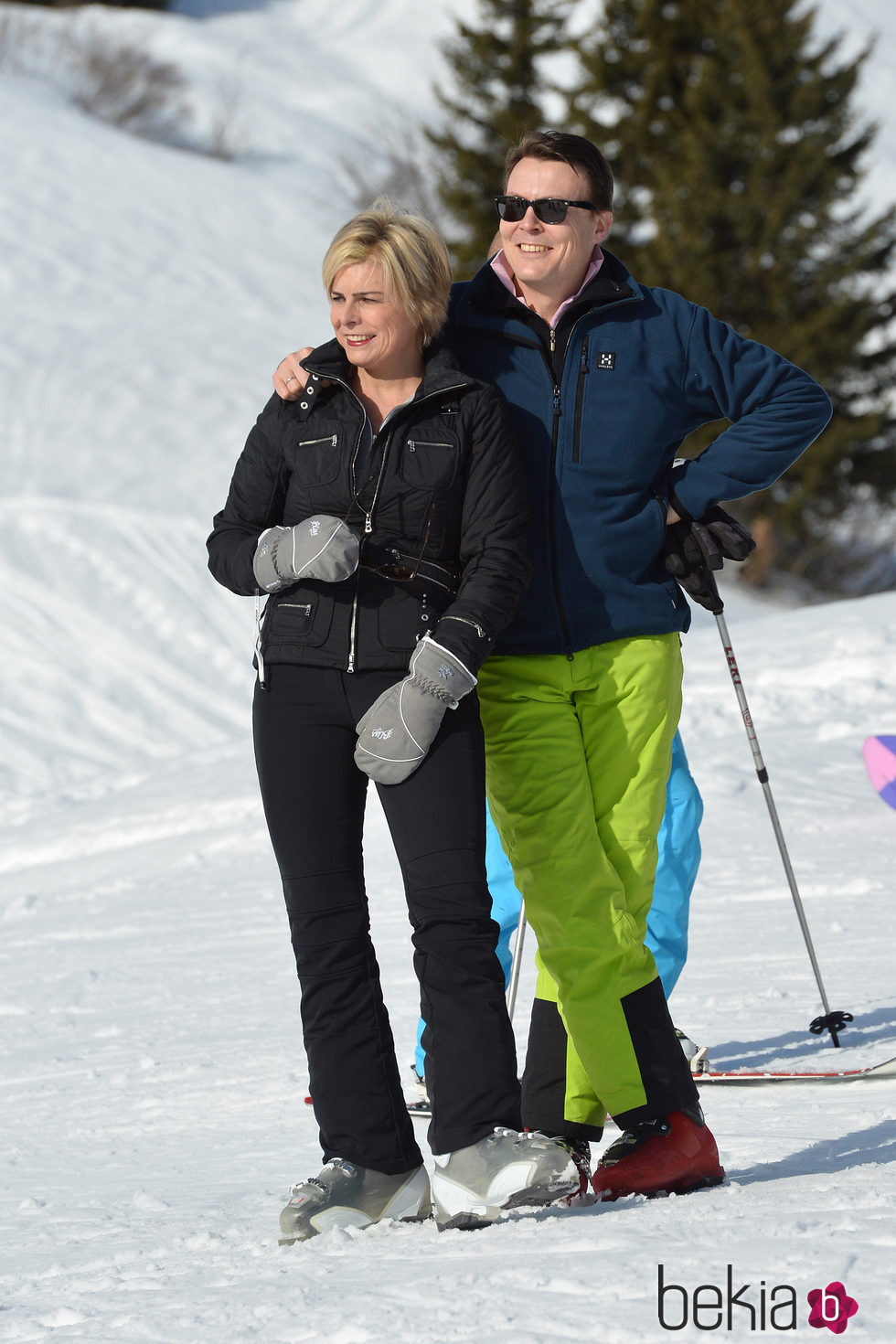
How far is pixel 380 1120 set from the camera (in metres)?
2.77

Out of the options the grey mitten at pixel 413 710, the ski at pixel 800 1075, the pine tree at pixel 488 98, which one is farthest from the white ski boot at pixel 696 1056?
the pine tree at pixel 488 98

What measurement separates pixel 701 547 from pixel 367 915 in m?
0.95

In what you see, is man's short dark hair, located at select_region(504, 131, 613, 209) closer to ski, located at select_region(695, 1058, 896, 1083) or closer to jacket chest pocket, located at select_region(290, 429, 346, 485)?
jacket chest pocket, located at select_region(290, 429, 346, 485)

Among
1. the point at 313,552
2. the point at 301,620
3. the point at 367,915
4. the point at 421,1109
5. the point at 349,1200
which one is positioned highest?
the point at 313,552

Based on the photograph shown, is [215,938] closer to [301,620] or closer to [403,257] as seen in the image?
[301,620]

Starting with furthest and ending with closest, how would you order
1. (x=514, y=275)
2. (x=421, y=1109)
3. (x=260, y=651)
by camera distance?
(x=421, y=1109), (x=514, y=275), (x=260, y=651)

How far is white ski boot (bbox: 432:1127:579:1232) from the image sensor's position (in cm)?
259

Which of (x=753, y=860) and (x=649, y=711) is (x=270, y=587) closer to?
(x=649, y=711)

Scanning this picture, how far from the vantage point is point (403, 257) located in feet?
9.07

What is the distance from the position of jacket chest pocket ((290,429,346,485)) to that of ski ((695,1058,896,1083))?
6.01 feet

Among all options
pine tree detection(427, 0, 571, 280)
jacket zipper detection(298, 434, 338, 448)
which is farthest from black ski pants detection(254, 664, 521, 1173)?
pine tree detection(427, 0, 571, 280)

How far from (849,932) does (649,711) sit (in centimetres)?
268

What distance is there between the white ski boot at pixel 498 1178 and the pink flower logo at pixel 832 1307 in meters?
0.63

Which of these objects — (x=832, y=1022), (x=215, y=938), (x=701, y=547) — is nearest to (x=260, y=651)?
(x=701, y=547)
